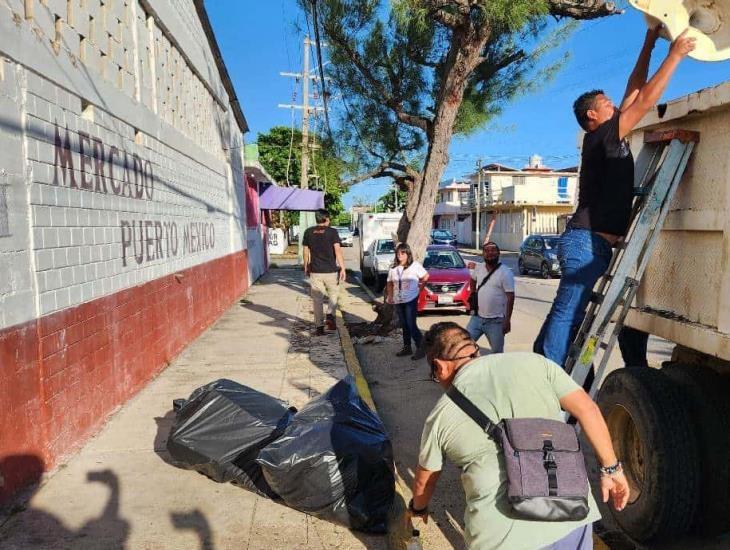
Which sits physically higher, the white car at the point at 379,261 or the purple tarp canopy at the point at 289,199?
the purple tarp canopy at the point at 289,199

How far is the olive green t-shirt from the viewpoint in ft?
6.67

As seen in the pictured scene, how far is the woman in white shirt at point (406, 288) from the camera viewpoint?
8.10 m

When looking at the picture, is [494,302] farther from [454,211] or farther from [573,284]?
[454,211]

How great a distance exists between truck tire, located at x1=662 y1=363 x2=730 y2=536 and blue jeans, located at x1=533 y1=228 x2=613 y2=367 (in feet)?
2.04

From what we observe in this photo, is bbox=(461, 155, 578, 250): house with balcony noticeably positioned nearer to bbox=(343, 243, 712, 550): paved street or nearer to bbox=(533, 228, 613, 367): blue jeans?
bbox=(343, 243, 712, 550): paved street

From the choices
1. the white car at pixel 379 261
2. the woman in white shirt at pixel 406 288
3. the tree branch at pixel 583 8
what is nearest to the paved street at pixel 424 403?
the woman in white shirt at pixel 406 288

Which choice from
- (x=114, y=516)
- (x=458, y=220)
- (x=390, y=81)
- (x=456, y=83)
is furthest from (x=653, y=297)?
(x=458, y=220)

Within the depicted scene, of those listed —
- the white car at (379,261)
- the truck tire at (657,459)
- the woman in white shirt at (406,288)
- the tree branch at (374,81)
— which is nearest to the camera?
the truck tire at (657,459)

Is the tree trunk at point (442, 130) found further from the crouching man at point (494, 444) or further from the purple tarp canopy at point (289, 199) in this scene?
the purple tarp canopy at point (289, 199)

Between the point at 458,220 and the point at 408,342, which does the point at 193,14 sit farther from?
the point at 458,220

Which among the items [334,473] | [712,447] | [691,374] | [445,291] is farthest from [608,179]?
[445,291]

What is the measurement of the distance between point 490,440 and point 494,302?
4.18m

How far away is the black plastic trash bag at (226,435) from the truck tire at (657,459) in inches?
82.3

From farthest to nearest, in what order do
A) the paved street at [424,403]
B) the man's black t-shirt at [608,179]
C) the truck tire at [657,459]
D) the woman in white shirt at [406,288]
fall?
the woman in white shirt at [406,288] < the paved street at [424,403] < the man's black t-shirt at [608,179] < the truck tire at [657,459]
